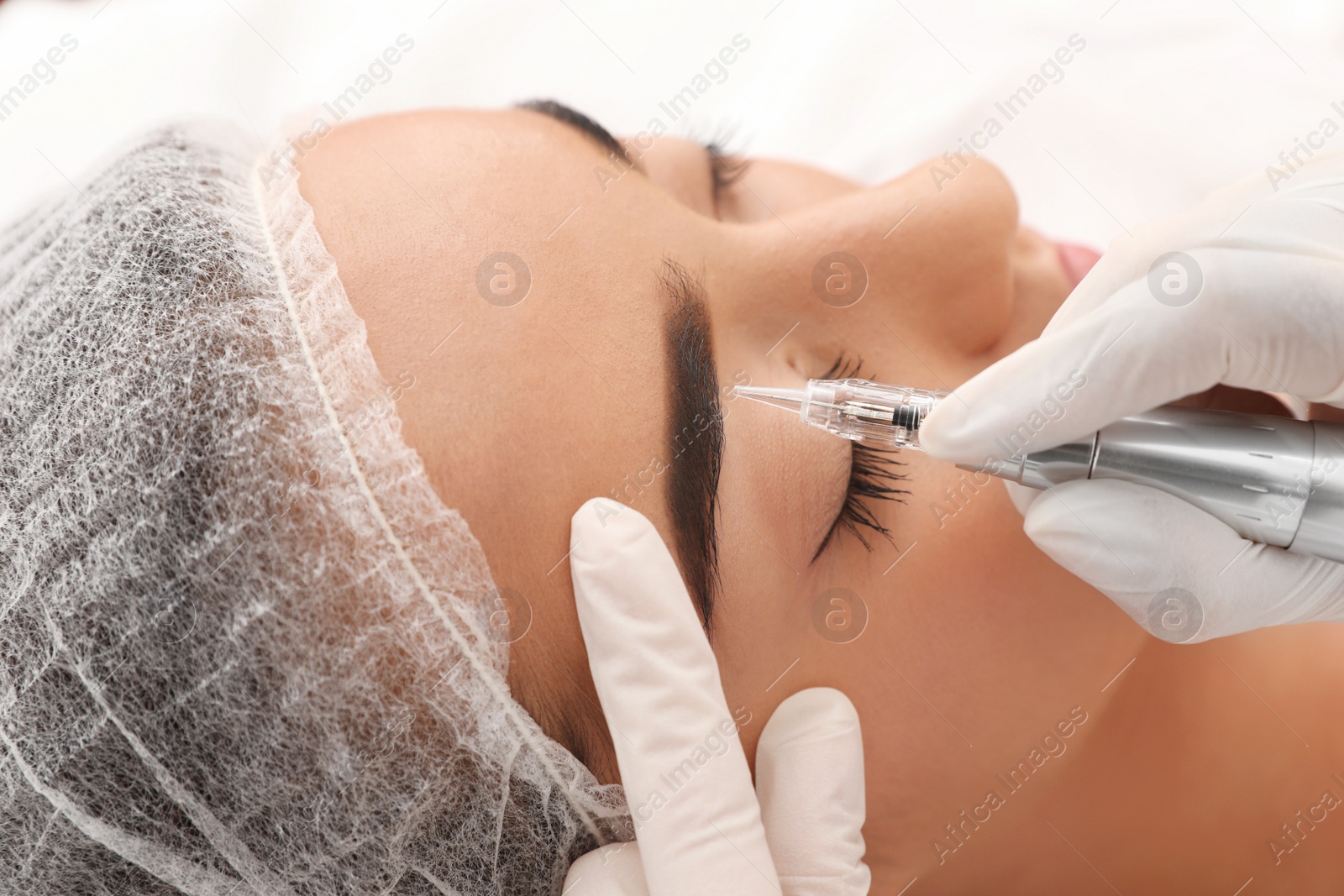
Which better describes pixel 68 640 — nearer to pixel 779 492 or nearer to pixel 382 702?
pixel 382 702

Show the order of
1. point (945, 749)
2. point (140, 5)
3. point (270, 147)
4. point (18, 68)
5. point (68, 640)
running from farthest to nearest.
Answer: point (140, 5) < point (18, 68) < point (270, 147) < point (945, 749) < point (68, 640)

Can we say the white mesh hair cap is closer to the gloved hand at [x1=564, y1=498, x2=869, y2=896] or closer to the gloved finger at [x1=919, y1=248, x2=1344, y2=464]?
the gloved hand at [x1=564, y1=498, x2=869, y2=896]

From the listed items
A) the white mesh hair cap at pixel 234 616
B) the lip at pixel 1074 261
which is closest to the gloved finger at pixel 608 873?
the white mesh hair cap at pixel 234 616

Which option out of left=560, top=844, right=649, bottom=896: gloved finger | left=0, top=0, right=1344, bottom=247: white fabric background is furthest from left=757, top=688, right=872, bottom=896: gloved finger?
left=0, top=0, right=1344, bottom=247: white fabric background

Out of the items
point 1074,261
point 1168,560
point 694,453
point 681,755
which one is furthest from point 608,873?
point 1074,261

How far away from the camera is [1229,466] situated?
71 cm

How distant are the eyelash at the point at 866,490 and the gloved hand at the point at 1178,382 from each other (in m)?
0.13

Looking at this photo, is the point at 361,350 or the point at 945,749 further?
the point at 945,749

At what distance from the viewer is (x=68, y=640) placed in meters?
0.75

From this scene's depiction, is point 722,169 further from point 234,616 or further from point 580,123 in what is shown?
point 234,616

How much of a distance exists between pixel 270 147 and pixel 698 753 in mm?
854

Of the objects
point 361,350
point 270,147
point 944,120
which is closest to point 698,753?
point 361,350

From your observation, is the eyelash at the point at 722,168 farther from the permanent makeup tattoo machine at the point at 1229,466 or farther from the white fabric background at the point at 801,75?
the white fabric background at the point at 801,75

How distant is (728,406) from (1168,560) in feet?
1.36
